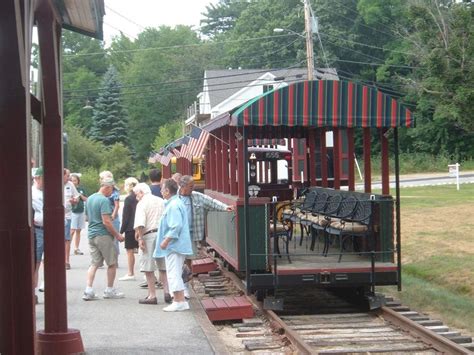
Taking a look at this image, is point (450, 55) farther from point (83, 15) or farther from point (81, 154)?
point (81, 154)

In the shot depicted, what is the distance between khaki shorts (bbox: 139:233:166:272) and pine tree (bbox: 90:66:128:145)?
69059 millimetres

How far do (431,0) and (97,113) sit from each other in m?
64.8

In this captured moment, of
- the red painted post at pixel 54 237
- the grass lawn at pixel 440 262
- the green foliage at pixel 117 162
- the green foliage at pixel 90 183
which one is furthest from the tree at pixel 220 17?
the red painted post at pixel 54 237

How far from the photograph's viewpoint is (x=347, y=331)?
10445 mm

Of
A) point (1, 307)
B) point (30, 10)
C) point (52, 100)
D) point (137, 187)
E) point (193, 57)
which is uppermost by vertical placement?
point (193, 57)

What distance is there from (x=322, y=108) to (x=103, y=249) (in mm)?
3513

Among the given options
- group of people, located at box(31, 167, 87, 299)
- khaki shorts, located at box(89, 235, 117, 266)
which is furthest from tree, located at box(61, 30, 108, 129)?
khaki shorts, located at box(89, 235, 117, 266)

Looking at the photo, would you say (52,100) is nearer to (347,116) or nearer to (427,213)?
(347,116)

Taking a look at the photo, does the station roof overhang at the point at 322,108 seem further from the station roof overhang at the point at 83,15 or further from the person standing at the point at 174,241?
the station roof overhang at the point at 83,15

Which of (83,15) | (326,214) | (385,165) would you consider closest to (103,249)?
(326,214)

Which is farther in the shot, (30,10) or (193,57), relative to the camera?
(193,57)

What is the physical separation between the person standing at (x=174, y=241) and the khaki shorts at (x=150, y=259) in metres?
0.56

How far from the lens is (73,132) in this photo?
59844 millimetres

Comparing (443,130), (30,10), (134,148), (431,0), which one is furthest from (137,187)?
(134,148)
